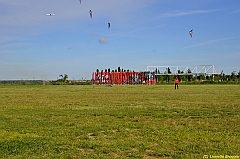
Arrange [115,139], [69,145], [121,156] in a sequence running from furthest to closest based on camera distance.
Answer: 1. [115,139]
2. [69,145]
3. [121,156]

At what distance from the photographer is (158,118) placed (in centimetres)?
1133

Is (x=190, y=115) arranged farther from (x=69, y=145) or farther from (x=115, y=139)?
(x=69, y=145)

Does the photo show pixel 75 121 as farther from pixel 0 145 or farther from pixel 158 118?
pixel 0 145

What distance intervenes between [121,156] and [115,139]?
59.5 inches

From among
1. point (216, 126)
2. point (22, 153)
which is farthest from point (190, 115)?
point (22, 153)

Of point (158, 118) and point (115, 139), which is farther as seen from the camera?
point (158, 118)

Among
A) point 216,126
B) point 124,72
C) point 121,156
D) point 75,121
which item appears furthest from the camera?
point 124,72

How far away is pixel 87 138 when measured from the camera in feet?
26.4

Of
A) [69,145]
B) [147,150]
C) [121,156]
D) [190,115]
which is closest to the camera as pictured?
[121,156]

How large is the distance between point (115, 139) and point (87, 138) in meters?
0.70

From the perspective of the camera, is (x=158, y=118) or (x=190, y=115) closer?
(x=158, y=118)

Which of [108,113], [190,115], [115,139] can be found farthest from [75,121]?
[190,115]

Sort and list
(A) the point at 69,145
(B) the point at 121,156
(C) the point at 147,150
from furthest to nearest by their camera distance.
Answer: (A) the point at 69,145 → (C) the point at 147,150 → (B) the point at 121,156

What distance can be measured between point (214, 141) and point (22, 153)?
4168mm
